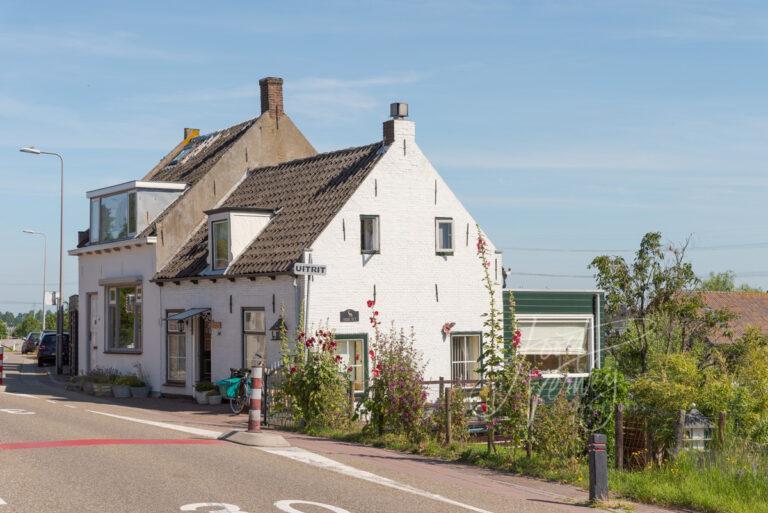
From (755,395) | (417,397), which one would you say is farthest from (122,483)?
(755,395)

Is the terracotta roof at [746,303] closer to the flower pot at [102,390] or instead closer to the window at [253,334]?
the window at [253,334]

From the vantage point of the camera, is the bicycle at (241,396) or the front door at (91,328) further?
the front door at (91,328)

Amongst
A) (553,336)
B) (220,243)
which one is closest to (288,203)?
(220,243)

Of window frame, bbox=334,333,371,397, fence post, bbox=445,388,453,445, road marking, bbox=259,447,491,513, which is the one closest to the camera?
road marking, bbox=259,447,491,513

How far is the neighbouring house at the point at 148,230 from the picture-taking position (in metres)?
30.3

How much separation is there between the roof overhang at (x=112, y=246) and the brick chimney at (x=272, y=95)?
601cm

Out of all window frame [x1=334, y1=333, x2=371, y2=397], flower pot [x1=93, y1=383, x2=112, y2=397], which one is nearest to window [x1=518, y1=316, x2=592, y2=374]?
window frame [x1=334, y1=333, x2=371, y2=397]

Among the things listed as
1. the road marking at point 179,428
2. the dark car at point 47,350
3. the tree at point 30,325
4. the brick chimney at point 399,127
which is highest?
the brick chimney at point 399,127

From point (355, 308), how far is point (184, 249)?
21.7ft

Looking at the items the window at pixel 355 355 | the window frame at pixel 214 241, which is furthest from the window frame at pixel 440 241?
the window frame at pixel 214 241

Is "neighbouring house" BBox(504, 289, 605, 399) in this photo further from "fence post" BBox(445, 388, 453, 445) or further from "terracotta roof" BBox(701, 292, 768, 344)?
"terracotta roof" BBox(701, 292, 768, 344)

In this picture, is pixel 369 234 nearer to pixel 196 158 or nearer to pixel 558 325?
pixel 558 325

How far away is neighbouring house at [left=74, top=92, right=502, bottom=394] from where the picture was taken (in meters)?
26.1

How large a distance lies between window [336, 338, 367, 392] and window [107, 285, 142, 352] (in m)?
8.17
